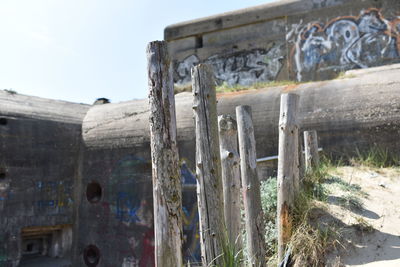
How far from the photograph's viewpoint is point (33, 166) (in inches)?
319

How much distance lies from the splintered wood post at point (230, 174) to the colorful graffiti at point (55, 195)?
5420 millimetres

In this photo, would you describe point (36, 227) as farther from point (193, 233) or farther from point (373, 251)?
point (373, 251)

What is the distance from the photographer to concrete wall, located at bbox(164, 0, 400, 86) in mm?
9883

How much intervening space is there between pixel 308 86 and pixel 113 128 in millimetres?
4148

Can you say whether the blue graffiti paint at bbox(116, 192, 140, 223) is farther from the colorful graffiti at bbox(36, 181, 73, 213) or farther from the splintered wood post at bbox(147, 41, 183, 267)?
the splintered wood post at bbox(147, 41, 183, 267)

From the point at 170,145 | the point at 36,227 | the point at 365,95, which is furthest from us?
the point at 36,227

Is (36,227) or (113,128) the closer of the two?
(36,227)

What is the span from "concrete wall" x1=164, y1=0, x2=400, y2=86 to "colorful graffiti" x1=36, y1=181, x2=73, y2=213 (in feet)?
19.3

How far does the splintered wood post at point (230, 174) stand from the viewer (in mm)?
3904

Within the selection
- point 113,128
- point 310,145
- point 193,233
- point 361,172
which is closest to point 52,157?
point 113,128

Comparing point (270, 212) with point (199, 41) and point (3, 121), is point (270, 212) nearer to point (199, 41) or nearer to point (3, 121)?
point (3, 121)

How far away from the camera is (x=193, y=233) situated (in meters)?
7.14

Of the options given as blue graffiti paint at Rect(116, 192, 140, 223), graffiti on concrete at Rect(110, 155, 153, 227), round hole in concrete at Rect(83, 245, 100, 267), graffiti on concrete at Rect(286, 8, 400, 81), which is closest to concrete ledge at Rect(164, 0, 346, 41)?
graffiti on concrete at Rect(286, 8, 400, 81)

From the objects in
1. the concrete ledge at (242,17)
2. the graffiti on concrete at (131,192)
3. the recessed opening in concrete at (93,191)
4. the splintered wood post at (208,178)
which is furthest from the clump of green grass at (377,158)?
the concrete ledge at (242,17)
